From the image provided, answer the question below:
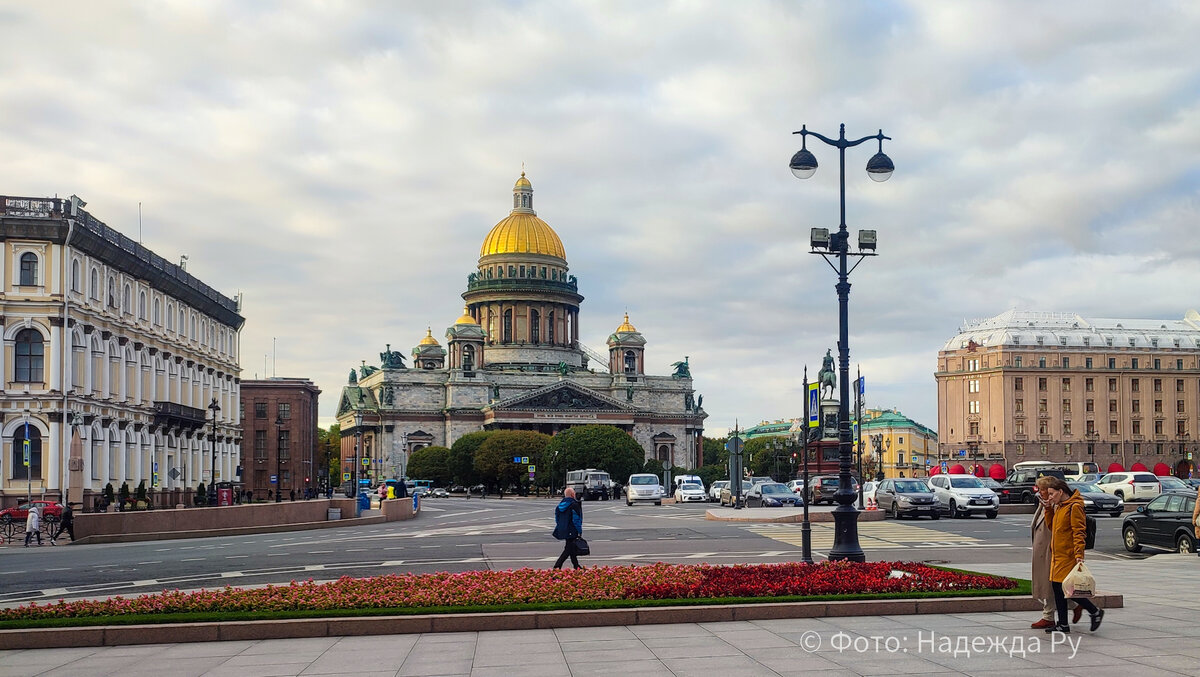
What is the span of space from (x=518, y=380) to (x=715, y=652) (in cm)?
14470

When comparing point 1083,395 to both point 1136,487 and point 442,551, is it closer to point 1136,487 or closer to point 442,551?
point 1136,487

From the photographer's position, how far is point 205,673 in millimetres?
12469

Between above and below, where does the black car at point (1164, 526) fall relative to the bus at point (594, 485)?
above

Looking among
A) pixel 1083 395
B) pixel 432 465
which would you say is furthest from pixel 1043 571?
pixel 1083 395

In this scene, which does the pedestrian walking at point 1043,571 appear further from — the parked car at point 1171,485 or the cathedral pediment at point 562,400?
the cathedral pediment at point 562,400

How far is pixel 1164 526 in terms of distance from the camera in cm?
2808

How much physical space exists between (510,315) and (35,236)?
108442mm

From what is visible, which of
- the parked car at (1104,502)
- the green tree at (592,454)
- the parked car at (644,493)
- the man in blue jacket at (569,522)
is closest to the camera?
the man in blue jacket at (569,522)

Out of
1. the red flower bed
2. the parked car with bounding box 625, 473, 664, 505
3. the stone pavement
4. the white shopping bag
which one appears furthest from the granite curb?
the parked car with bounding box 625, 473, 664, 505

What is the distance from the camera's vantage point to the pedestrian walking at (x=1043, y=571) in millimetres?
14016

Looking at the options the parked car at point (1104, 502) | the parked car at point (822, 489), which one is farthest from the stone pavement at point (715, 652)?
the parked car at point (822, 489)

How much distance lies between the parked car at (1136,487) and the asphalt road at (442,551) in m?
8.77

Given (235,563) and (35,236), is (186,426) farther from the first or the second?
(235,563)

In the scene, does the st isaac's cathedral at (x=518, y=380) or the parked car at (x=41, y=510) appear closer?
the parked car at (x=41, y=510)
